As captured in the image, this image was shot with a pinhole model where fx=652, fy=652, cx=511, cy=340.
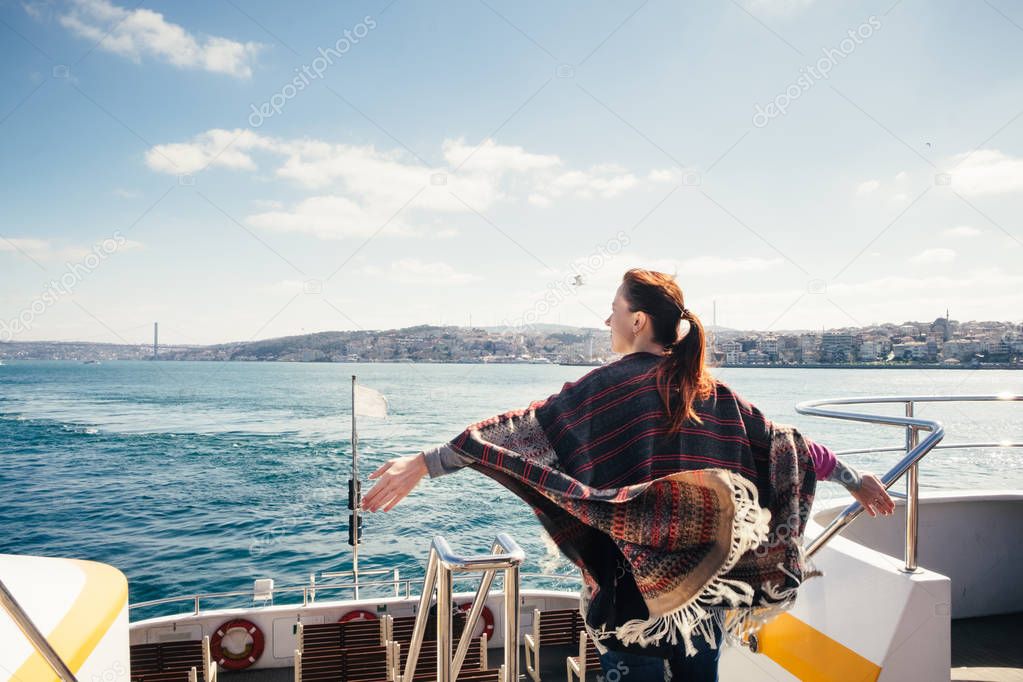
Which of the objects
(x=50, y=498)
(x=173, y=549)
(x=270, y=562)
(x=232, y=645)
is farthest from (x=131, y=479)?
(x=232, y=645)

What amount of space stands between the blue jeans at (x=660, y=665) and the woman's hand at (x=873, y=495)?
0.58 metres

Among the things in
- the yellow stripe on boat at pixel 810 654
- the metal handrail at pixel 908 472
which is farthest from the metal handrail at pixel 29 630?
the yellow stripe on boat at pixel 810 654

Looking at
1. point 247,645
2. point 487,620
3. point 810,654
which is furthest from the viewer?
point 487,620

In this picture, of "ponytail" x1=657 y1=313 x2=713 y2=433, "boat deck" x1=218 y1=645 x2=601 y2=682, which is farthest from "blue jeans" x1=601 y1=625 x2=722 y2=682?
"boat deck" x1=218 y1=645 x2=601 y2=682

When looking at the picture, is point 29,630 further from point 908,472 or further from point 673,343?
point 908,472

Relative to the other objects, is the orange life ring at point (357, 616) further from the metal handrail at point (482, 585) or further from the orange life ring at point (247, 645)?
the metal handrail at point (482, 585)

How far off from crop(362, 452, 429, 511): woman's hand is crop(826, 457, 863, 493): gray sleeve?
37.4 inches

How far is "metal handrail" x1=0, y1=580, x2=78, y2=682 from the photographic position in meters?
1.28

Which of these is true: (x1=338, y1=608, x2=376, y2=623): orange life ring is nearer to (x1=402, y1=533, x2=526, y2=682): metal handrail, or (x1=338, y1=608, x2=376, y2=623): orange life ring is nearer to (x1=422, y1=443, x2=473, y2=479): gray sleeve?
(x1=402, y1=533, x2=526, y2=682): metal handrail

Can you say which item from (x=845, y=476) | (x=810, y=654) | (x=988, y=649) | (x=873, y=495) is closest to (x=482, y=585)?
(x=845, y=476)

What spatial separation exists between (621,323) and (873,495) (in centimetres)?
82

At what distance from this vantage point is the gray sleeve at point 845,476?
1.51 metres

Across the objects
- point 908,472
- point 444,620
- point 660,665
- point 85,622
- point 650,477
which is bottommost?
point 85,622

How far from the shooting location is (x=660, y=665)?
1275 millimetres
